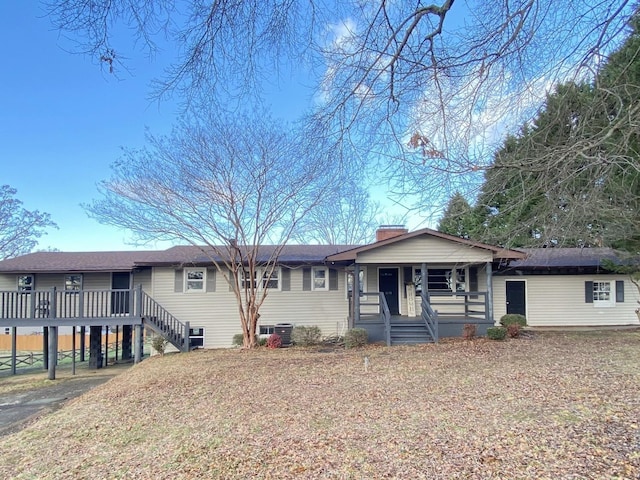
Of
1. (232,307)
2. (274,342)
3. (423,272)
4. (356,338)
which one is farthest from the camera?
(232,307)

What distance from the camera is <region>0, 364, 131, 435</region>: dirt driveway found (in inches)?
350

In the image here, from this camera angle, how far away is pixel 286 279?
1645cm

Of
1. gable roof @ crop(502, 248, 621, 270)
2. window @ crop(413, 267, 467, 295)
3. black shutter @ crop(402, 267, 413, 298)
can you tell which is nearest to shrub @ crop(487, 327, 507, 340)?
window @ crop(413, 267, 467, 295)

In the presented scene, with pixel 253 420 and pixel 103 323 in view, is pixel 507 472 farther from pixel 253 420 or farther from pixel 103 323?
pixel 103 323

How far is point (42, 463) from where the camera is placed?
16.1 ft

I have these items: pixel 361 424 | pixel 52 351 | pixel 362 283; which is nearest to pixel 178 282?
pixel 52 351

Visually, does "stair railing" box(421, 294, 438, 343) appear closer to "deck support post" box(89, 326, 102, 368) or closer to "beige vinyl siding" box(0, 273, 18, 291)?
"deck support post" box(89, 326, 102, 368)

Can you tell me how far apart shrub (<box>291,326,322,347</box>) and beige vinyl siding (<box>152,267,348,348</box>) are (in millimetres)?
1094

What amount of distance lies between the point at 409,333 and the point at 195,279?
330 inches

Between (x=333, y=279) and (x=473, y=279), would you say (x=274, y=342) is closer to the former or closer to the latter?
(x=333, y=279)

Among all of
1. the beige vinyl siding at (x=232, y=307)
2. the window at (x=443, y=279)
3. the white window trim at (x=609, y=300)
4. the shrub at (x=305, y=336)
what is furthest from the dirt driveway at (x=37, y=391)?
the white window trim at (x=609, y=300)

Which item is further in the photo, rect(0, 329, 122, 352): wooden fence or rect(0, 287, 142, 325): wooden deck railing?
rect(0, 329, 122, 352): wooden fence

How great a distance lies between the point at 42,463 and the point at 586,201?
22.7ft

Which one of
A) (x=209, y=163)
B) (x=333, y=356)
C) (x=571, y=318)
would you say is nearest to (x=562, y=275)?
(x=571, y=318)
